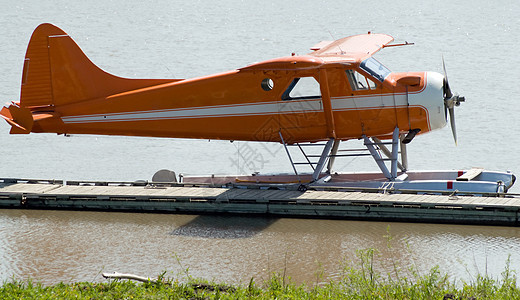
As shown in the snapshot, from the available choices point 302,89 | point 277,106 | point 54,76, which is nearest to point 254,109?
point 277,106

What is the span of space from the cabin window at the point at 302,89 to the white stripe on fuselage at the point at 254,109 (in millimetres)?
83

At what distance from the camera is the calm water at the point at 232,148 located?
10141 millimetres

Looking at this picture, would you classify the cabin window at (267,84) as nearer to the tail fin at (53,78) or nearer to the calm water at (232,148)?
the calm water at (232,148)

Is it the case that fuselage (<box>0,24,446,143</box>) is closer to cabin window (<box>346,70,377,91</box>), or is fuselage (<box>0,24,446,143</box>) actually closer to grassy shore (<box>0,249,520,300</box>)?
cabin window (<box>346,70,377,91</box>)

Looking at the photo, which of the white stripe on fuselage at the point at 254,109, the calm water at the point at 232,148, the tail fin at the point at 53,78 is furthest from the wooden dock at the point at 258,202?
the tail fin at the point at 53,78

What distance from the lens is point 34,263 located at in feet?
33.1

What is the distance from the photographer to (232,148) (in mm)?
19172

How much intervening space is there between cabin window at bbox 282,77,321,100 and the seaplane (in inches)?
0.7

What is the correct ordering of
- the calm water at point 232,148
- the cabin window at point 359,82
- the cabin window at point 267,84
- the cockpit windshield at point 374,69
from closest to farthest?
the calm water at point 232,148
the cockpit windshield at point 374,69
the cabin window at point 359,82
the cabin window at point 267,84

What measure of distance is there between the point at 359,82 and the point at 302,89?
940mm

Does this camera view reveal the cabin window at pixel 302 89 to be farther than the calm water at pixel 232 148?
Yes

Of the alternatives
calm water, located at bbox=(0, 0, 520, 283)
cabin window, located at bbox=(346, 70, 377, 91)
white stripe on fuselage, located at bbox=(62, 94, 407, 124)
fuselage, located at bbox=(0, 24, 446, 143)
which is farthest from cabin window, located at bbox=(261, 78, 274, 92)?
calm water, located at bbox=(0, 0, 520, 283)

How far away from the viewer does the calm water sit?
10.1 meters

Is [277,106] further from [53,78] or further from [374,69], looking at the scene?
[53,78]
